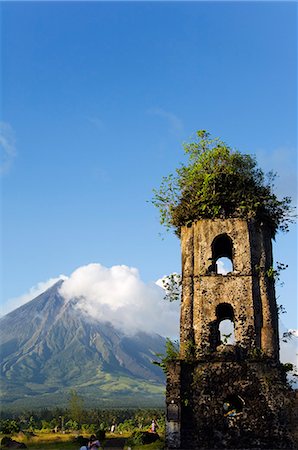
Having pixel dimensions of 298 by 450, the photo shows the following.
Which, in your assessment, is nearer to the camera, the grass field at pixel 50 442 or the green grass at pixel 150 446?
the green grass at pixel 150 446

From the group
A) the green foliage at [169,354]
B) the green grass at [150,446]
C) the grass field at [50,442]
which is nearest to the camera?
the green foliage at [169,354]

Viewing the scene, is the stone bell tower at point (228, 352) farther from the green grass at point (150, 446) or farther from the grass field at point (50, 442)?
the grass field at point (50, 442)

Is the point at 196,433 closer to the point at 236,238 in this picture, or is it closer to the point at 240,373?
the point at 240,373

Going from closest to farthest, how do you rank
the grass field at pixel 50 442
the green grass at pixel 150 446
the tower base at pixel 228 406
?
the tower base at pixel 228 406, the green grass at pixel 150 446, the grass field at pixel 50 442

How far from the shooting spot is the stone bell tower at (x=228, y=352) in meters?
13.5

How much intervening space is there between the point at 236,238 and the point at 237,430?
236 inches

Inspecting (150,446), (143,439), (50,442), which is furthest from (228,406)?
(50,442)

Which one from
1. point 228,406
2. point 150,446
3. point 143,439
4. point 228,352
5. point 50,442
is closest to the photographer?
point 228,406

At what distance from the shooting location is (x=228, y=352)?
14289 mm

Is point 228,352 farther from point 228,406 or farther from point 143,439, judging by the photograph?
point 143,439

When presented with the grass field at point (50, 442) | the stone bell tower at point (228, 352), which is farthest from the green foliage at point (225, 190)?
the grass field at point (50, 442)

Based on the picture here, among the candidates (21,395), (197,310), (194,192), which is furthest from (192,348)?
(21,395)

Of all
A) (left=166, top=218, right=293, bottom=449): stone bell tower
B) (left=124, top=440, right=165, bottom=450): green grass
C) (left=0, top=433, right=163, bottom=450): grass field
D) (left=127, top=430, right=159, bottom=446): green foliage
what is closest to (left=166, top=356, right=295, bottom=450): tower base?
(left=166, top=218, right=293, bottom=449): stone bell tower

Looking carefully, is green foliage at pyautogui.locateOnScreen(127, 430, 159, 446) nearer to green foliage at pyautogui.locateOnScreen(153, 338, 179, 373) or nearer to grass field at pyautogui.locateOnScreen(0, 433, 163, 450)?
grass field at pyautogui.locateOnScreen(0, 433, 163, 450)
